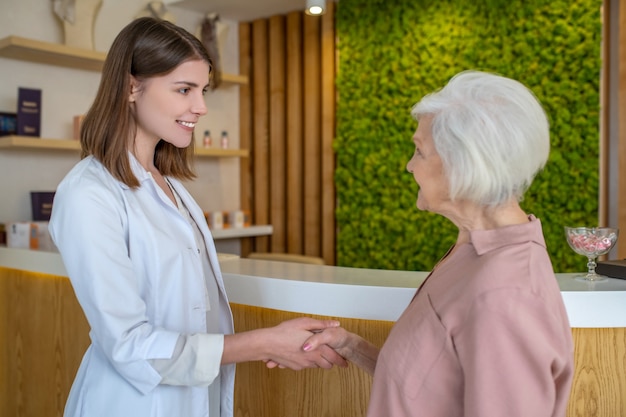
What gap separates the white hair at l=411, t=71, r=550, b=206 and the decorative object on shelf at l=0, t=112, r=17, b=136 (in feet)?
11.8

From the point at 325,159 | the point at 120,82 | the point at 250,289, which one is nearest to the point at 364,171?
the point at 325,159

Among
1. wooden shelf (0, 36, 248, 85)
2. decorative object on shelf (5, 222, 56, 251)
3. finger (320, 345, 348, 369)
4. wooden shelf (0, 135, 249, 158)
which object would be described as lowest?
finger (320, 345, 348, 369)

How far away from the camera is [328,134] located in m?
5.27

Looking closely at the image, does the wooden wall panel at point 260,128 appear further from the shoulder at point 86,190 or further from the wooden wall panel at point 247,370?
the shoulder at point 86,190

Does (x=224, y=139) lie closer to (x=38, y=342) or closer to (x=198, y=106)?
(x=38, y=342)

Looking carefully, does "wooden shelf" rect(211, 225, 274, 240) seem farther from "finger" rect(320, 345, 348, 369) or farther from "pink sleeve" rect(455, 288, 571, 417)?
"pink sleeve" rect(455, 288, 571, 417)

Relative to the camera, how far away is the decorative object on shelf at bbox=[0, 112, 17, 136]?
13.1 ft

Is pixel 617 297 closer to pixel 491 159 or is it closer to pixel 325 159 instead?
pixel 491 159

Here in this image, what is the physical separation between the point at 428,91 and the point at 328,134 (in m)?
0.96

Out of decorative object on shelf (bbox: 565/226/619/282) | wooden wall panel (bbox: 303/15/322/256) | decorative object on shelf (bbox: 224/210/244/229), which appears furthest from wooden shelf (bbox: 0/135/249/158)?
decorative object on shelf (bbox: 565/226/619/282)

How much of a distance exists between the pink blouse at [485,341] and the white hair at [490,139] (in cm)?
10

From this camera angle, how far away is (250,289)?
2248mm

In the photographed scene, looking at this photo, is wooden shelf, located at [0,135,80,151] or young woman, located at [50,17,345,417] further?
wooden shelf, located at [0,135,80,151]

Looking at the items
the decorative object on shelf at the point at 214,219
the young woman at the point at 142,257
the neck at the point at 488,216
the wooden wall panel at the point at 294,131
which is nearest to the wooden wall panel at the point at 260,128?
the wooden wall panel at the point at 294,131
